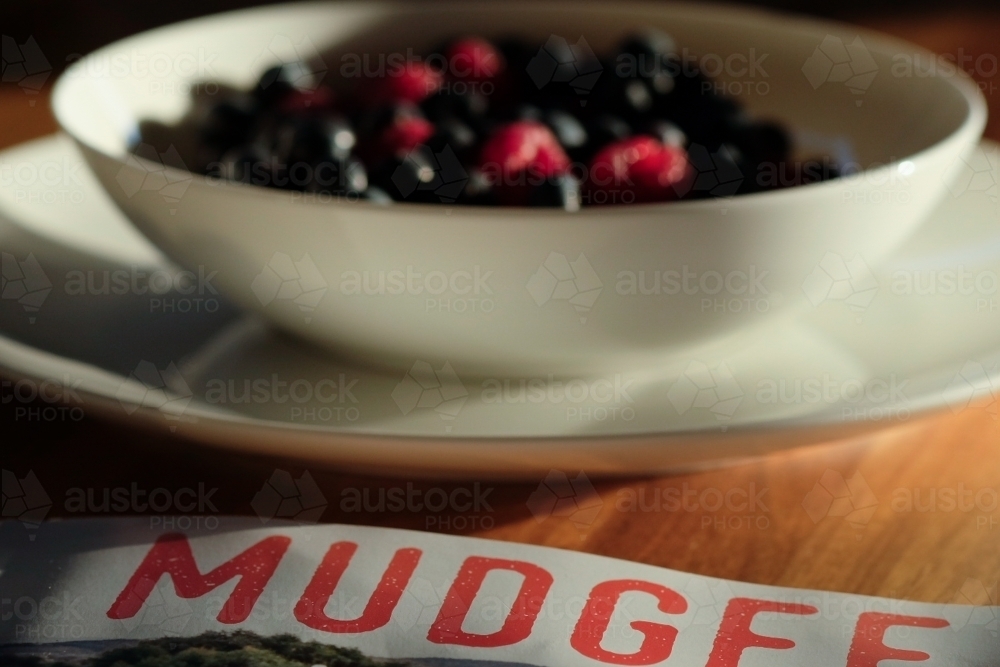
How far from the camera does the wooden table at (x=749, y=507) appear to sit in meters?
0.41

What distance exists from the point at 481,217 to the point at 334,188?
15 centimetres

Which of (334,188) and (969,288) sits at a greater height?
(334,188)

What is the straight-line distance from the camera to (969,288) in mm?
561

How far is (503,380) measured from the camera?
50 centimetres

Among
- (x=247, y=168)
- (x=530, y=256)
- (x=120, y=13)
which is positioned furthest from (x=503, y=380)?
(x=120, y=13)

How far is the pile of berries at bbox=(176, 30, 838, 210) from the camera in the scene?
0.55m

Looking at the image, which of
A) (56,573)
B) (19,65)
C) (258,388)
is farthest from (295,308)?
(19,65)

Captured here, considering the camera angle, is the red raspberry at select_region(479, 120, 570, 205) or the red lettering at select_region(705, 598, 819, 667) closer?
the red lettering at select_region(705, 598, 819, 667)

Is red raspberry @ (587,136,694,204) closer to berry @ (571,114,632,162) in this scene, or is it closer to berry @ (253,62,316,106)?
berry @ (571,114,632,162)

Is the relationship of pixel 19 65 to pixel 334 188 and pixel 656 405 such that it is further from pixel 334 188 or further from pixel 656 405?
pixel 656 405

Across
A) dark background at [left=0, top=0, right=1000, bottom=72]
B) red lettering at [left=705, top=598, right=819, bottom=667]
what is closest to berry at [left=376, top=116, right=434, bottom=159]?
red lettering at [left=705, top=598, right=819, bottom=667]

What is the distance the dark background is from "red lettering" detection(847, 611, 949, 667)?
44.6 inches

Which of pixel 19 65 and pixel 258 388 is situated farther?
pixel 19 65

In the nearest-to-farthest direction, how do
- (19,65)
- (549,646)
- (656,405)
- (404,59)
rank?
(549,646) → (656,405) → (404,59) → (19,65)
